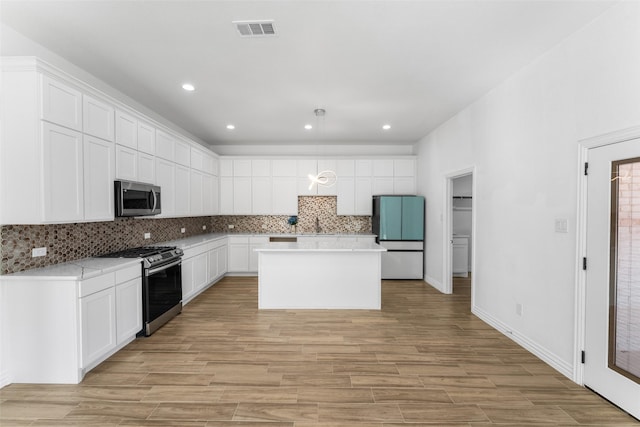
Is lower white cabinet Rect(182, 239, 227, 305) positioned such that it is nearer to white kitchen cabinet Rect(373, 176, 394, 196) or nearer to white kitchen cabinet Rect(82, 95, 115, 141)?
white kitchen cabinet Rect(82, 95, 115, 141)

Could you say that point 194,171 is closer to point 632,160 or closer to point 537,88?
point 537,88

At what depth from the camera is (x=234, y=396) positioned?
2.39 metres

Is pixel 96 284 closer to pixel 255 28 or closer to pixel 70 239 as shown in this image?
pixel 70 239

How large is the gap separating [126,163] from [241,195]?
127 inches

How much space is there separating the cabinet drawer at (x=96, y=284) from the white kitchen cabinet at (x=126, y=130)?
158 cm

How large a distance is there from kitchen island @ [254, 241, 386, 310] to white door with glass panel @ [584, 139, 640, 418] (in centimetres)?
247

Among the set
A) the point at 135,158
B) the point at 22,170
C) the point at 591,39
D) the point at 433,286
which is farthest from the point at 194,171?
the point at 591,39

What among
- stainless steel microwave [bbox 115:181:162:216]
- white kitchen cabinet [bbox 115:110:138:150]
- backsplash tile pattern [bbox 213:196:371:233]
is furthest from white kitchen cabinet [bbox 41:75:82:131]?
backsplash tile pattern [bbox 213:196:371:233]

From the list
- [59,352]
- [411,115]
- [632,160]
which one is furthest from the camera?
[411,115]

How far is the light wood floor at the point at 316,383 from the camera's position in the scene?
215cm

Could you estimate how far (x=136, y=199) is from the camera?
12.1 ft

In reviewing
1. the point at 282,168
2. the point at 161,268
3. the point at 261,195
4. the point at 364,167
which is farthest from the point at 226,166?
the point at 161,268

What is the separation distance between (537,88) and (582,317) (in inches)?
86.9

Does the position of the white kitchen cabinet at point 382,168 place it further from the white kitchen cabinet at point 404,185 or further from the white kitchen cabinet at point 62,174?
the white kitchen cabinet at point 62,174
